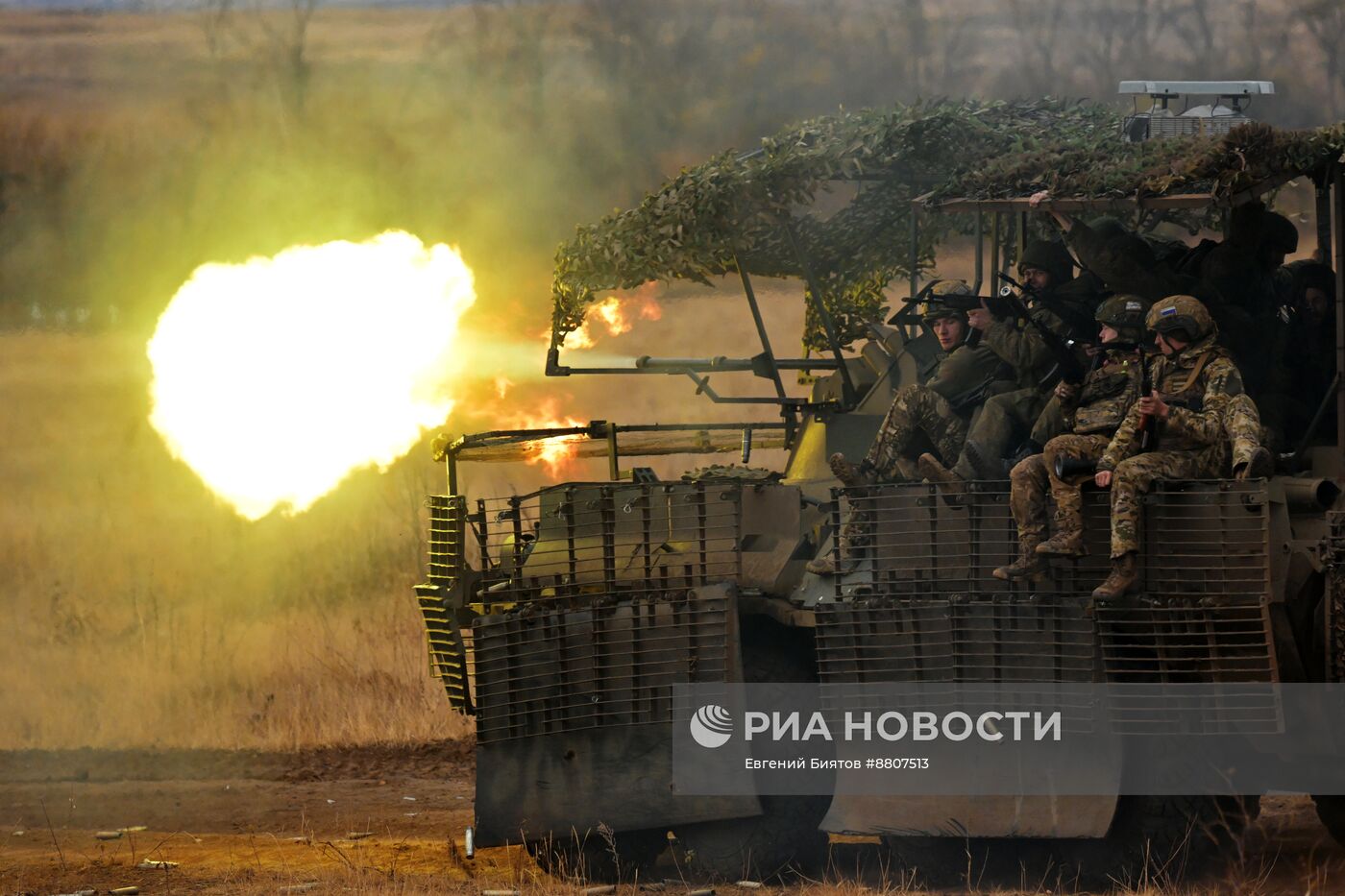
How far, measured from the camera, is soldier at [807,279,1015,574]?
14.8 metres

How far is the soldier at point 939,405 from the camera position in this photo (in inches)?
582

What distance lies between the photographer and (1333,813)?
14.7 m

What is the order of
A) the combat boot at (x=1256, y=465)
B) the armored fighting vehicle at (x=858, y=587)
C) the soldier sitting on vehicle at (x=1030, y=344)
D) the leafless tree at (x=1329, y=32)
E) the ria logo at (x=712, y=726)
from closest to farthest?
1. the combat boot at (x=1256, y=465)
2. the armored fighting vehicle at (x=858, y=587)
3. the ria logo at (x=712, y=726)
4. the soldier sitting on vehicle at (x=1030, y=344)
5. the leafless tree at (x=1329, y=32)

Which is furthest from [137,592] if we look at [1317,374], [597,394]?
[1317,374]

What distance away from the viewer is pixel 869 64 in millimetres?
32219

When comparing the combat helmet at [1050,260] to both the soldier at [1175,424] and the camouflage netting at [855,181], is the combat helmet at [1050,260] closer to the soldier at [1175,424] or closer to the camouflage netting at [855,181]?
the camouflage netting at [855,181]

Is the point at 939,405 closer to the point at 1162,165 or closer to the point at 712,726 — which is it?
the point at 1162,165

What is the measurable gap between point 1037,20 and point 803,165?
678 inches

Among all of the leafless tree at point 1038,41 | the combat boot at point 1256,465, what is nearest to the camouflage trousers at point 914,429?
the combat boot at point 1256,465

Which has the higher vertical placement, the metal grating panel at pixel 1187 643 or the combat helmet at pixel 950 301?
the combat helmet at pixel 950 301

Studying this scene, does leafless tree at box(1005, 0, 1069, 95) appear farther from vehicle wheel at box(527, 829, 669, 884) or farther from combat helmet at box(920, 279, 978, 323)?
vehicle wheel at box(527, 829, 669, 884)

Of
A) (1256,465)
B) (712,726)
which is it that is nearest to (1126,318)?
(1256,465)

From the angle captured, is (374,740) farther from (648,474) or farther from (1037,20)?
(1037,20)

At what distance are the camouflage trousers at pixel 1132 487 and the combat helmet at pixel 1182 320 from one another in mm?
746
